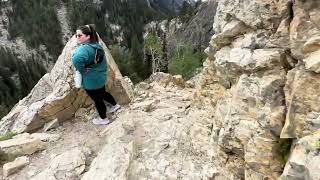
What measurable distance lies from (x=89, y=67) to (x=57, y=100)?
211cm

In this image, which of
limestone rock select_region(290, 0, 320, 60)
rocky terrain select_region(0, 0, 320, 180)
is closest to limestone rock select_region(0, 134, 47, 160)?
rocky terrain select_region(0, 0, 320, 180)

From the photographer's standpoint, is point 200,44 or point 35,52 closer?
point 200,44

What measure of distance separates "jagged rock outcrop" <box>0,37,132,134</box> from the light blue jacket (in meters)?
1.61

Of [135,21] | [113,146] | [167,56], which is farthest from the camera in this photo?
[135,21]

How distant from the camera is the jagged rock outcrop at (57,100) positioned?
1088 centimetres

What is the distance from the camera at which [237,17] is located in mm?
7363

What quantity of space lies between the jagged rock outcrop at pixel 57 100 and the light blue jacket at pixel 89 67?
161 cm

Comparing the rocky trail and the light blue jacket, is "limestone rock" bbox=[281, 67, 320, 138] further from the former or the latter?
the light blue jacket

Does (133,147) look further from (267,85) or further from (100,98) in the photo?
(267,85)

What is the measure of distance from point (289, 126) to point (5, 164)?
669 cm

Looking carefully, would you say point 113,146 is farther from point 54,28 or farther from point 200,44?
point 54,28

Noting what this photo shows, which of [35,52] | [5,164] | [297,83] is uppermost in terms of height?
[297,83]

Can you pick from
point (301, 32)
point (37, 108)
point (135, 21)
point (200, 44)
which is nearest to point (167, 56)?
point (200, 44)

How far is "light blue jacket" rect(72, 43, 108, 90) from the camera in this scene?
9.05m
